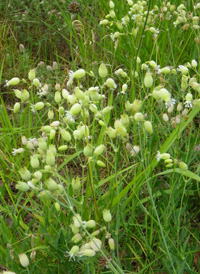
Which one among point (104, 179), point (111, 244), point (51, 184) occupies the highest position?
point (51, 184)

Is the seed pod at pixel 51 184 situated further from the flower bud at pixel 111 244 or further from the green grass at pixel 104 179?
the flower bud at pixel 111 244

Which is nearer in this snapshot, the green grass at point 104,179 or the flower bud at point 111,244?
the flower bud at point 111,244

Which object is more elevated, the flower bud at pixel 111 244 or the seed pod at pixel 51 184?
the seed pod at pixel 51 184

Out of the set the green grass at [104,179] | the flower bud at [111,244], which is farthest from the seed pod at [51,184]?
the flower bud at [111,244]

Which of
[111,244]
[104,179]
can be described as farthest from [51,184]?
[104,179]

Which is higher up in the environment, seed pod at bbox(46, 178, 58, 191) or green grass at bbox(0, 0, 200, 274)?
seed pod at bbox(46, 178, 58, 191)

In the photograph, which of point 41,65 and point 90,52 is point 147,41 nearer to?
point 90,52

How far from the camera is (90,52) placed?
9.05 feet

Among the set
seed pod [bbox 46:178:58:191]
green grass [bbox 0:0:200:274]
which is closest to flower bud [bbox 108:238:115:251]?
green grass [bbox 0:0:200:274]

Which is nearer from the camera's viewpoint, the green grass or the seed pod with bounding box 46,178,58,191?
the seed pod with bounding box 46,178,58,191

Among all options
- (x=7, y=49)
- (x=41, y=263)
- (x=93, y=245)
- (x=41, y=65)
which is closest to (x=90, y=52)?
(x=41, y=65)

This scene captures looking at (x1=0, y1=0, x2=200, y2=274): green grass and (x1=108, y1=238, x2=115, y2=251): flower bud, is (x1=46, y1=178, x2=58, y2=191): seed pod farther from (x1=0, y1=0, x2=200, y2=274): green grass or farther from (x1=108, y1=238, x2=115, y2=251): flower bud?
(x1=108, y1=238, x2=115, y2=251): flower bud

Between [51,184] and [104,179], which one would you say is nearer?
[51,184]

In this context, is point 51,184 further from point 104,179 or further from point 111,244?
point 104,179
